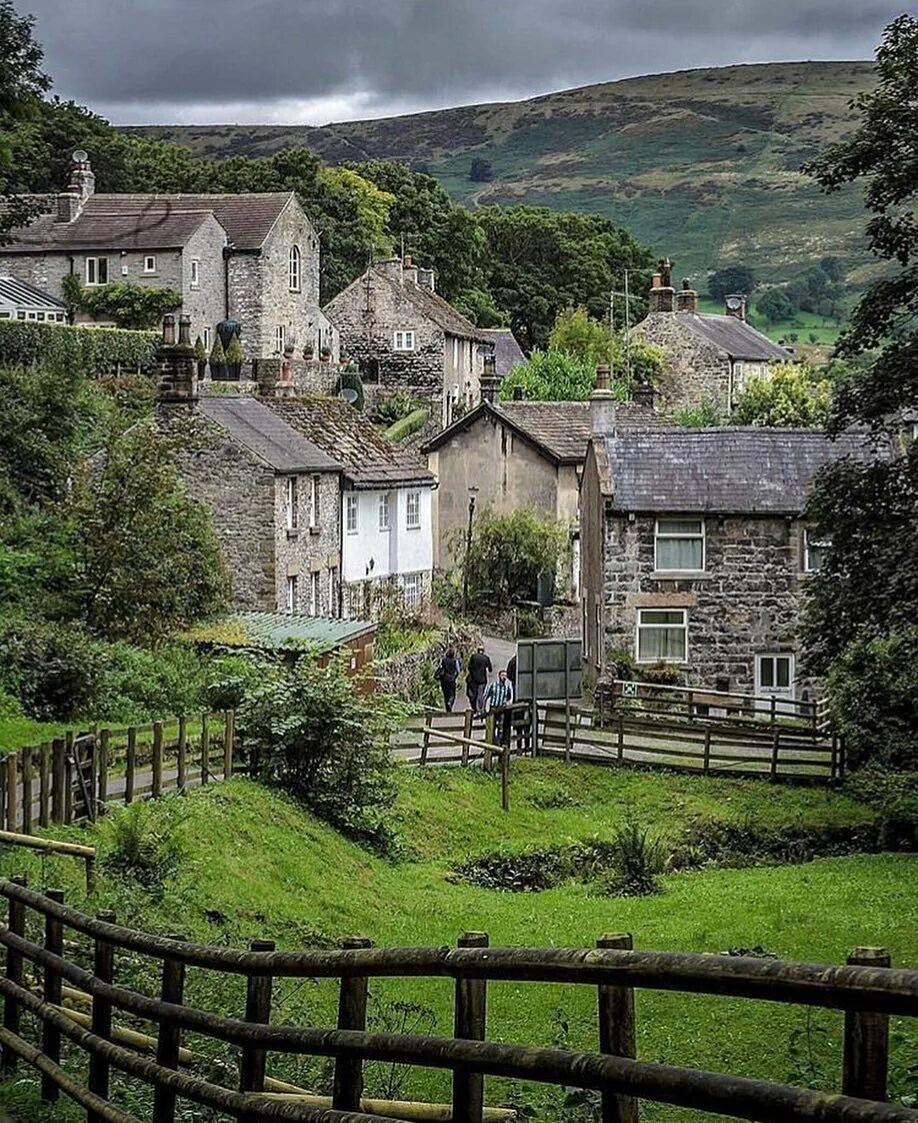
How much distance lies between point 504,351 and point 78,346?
169 ft

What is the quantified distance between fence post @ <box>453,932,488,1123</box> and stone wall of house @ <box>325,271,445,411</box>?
8545 centimetres

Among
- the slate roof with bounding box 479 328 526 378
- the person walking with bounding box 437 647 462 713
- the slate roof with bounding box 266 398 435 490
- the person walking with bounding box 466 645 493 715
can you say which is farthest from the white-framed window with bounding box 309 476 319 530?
the slate roof with bounding box 479 328 526 378

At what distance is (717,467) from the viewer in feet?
166

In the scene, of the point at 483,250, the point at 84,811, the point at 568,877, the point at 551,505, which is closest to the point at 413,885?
the point at 568,877

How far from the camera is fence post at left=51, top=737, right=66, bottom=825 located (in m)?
24.7

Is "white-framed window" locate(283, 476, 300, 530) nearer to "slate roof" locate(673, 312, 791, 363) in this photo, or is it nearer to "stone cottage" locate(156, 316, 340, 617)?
"stone cottage" locate(156, 316, 340, 617)

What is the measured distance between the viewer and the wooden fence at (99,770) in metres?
23.6

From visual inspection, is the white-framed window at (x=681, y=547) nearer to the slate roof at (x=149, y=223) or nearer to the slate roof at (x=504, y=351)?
the slate roof at (x=149, y=223)

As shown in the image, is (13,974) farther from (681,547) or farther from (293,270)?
(293,270)

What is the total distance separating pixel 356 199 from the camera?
4601 inches

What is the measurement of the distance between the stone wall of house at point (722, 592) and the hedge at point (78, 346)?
17.2 m

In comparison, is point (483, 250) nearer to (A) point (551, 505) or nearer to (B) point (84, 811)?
(A) point (551, 505)

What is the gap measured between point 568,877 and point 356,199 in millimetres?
88311

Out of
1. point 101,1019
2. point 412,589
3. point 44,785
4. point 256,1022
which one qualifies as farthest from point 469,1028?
point 412,589
